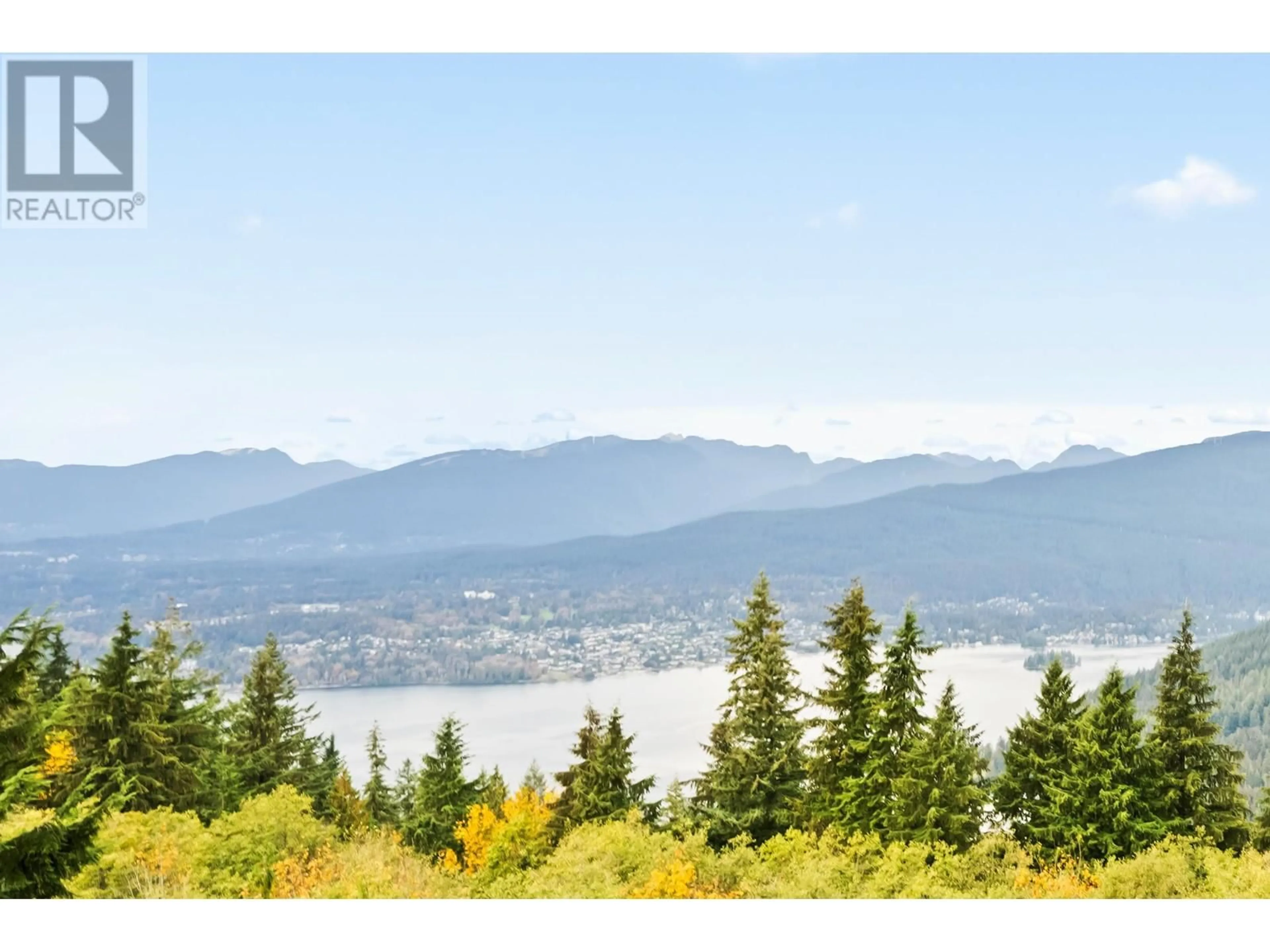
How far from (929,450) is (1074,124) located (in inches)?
1293

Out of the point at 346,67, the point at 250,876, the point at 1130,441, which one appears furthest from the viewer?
the point at 1130,441

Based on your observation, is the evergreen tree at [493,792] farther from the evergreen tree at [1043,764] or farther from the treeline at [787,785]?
the evergreen tree at [1043,764]

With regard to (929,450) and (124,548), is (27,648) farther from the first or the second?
(124,548)

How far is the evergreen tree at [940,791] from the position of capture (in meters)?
6.64

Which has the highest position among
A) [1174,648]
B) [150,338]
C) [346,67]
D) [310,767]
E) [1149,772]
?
[346,67]

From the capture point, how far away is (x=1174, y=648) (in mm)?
6957

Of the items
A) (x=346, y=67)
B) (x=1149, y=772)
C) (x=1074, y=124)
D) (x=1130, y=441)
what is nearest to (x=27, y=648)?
(x=1149, y=772)

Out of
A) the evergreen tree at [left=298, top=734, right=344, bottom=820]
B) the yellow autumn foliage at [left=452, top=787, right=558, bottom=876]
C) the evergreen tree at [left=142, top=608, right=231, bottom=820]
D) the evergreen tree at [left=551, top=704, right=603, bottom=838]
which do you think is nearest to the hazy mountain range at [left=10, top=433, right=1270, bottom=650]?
the evergreen tree at [left=298, top=734, right=344, bottom=820]

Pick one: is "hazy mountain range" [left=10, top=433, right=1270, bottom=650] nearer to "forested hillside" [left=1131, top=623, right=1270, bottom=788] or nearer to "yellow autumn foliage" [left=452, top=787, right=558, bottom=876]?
"forested hillside" [left=1131, top=623, right=1270, bottom=788]

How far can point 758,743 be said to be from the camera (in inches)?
292

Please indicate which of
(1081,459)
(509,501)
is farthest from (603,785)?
(1081,459)

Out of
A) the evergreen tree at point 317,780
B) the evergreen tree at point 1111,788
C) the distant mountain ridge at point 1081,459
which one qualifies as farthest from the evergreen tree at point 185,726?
the distant mountain ridge at point 1081,459

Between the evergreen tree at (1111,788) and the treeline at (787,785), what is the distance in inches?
0.5

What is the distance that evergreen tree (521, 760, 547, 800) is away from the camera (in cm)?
2241
